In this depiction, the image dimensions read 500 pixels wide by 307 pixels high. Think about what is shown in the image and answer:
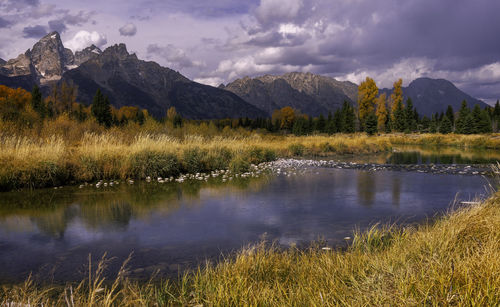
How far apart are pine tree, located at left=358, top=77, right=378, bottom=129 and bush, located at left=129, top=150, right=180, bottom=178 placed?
48.9 metres

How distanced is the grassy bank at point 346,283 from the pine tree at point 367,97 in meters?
54.9

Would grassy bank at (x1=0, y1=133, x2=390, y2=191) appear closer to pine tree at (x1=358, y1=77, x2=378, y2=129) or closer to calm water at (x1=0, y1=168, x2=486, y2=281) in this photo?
calm water at (x1=0, y1=168, x2=486, y2=281)

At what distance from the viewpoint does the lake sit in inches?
195

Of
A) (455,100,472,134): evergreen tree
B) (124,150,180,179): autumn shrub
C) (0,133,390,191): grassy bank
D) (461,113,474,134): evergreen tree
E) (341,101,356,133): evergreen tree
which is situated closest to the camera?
(0,133,390,191): grassy bank

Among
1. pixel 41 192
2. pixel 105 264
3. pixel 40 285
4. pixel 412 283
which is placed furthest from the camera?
pixel 41 192

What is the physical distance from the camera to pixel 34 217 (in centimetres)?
723

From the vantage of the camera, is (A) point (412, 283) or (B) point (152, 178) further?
(B) point (152, 178)

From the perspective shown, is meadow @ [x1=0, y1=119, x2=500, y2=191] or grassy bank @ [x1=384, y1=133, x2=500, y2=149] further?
grassy bank @ [x1=384, y1=133, x2=500, y2=149]

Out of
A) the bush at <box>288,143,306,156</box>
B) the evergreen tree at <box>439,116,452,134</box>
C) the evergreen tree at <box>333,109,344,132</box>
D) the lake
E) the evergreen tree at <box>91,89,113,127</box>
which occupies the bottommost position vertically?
the lake

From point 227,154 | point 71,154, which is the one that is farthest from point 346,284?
point 227,154

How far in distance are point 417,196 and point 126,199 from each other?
7.66 m

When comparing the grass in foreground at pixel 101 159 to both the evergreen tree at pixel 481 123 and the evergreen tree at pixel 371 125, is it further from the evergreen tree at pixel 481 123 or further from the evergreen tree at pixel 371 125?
the evergreen tree at pixel 481 123

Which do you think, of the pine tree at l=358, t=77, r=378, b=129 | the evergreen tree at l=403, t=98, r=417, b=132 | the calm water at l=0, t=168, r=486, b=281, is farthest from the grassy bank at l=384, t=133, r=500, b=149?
the calm water at l=0, t=168, r=486, b=281

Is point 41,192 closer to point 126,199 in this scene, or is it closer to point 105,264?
point 126,199
